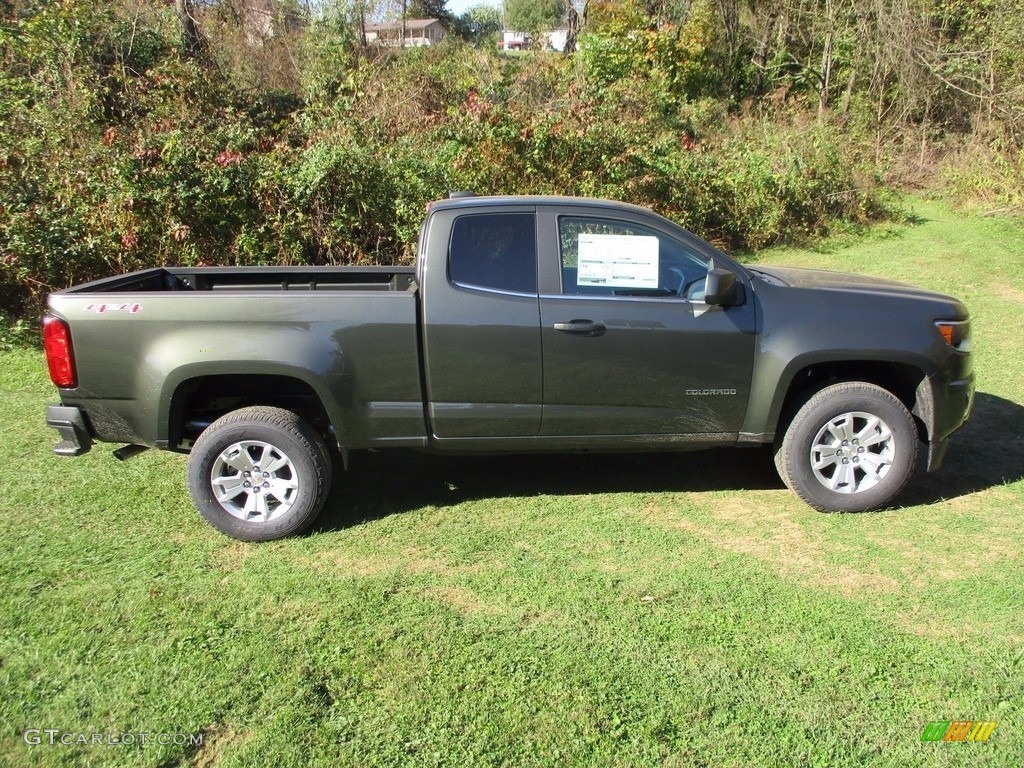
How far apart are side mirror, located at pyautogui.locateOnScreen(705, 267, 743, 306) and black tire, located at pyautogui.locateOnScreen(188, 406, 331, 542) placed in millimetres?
2263

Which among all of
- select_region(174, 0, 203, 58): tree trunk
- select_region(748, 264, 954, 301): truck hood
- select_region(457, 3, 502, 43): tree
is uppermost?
select_region(457, 3, 502, 43): tree

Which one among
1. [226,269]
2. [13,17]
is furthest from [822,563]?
[13,17]

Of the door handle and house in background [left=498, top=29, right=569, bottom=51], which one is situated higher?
house in background [left=498, top=29, right=569, bottom=51]

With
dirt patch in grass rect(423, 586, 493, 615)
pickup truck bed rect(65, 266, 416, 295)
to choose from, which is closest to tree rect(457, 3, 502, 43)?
pickup truck bed rect(65, 266, 416, 295)

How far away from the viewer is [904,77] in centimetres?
1825

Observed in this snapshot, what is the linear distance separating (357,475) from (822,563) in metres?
2.90

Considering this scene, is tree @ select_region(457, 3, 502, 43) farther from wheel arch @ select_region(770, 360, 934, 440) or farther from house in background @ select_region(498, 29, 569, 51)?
wheel arch @ select_region(770, 360, 934, 440)

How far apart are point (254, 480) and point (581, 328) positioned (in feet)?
6.37

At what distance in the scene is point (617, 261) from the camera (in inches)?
189

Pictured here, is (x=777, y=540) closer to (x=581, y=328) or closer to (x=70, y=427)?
(x=581, y=328)

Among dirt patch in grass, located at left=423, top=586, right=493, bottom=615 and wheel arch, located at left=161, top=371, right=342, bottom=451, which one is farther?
wheel arch, located at left=161, top=371, right=342, bottom=451

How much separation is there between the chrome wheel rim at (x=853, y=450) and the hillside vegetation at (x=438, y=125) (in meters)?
6.10

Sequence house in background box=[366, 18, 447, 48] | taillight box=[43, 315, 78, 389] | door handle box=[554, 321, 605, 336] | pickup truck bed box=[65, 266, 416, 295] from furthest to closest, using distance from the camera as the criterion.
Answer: house in background box=[366, 18, 447, 48] → pickup truck bed box=[65, 266, 416, 295] → door handle box=[554, 321, 605, 336] → taillight box=[43, 315, 78, 389]

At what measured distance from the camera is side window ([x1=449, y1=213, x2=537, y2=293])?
4.72 metres
